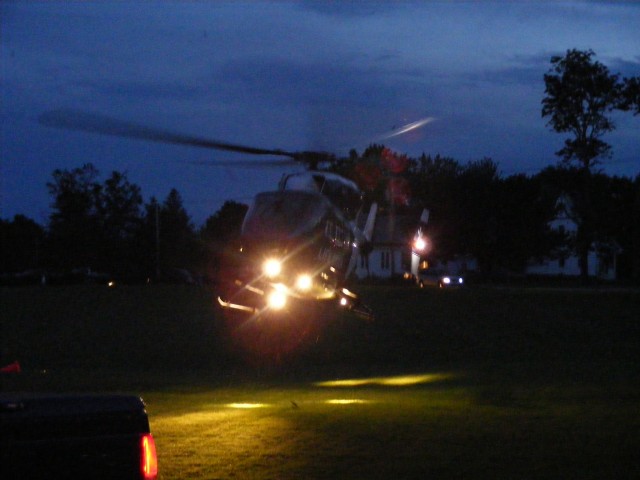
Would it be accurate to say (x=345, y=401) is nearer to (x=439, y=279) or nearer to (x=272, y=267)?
(x=272, y=267)

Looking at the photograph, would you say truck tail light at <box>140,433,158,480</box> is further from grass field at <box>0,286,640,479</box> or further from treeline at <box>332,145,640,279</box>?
treeline at <box>332,145,640,279</box>

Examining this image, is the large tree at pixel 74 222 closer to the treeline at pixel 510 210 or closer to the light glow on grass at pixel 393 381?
the treeline at pixel 510 210

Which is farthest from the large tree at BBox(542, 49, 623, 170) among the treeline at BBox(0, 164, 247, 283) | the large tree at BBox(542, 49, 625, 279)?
the treeline at BBox(0, 164, 247, 283)

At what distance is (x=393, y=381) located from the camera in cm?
2100

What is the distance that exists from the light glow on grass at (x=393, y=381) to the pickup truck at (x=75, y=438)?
49.0ft

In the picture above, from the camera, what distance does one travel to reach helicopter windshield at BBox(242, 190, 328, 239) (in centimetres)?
2002

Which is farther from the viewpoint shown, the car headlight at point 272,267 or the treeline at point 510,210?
the treeline at point 510,210

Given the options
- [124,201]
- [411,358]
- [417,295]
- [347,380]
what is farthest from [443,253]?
[347,380]

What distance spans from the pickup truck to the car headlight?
1457cm

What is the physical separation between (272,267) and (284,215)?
1175 mm

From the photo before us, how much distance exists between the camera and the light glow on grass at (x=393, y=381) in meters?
20.5

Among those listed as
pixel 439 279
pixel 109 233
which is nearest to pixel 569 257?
pixel 439 279

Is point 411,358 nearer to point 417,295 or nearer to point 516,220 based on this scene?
point 417,295

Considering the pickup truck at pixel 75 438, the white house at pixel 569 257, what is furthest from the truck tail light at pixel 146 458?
the white house at pixel 569 257
